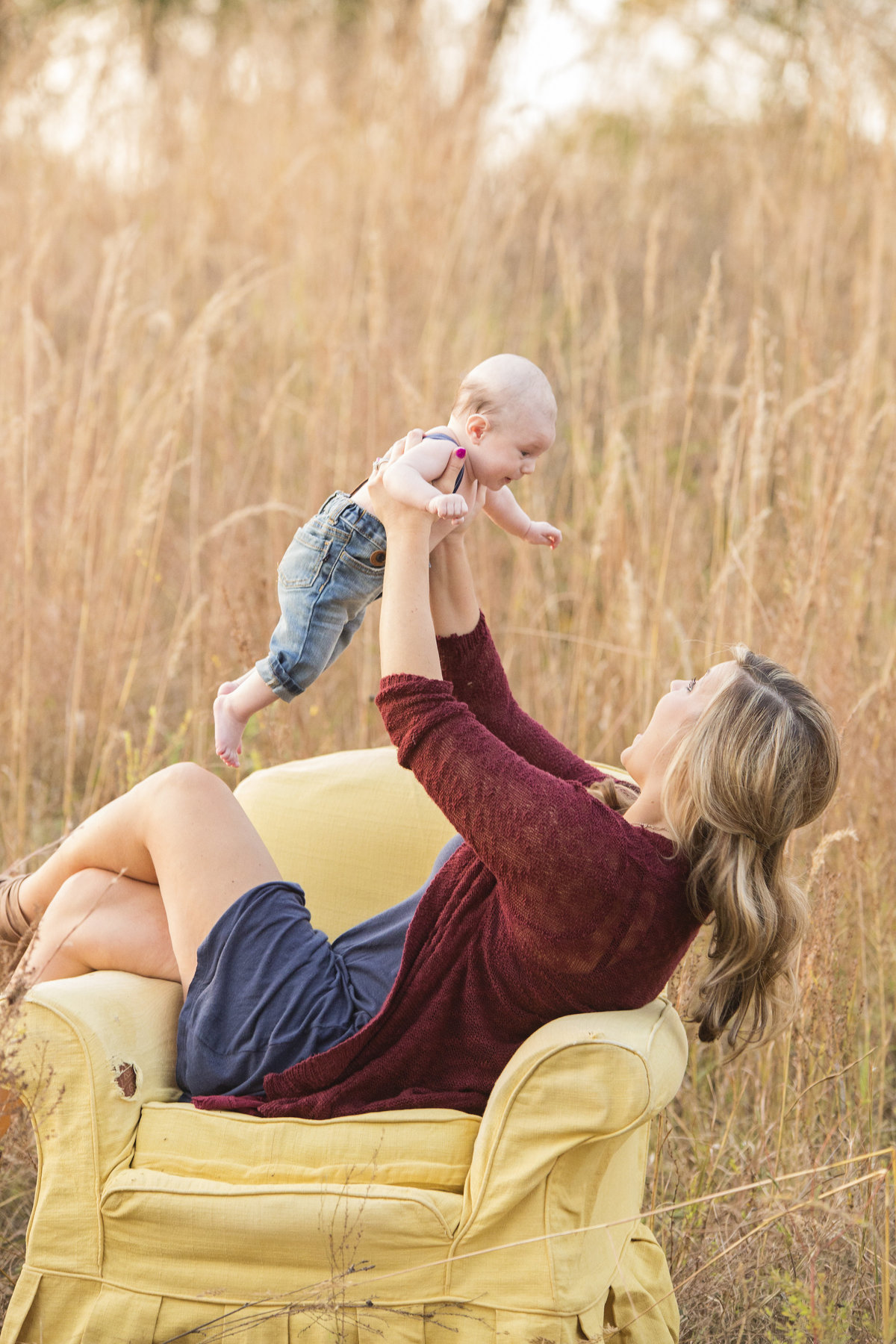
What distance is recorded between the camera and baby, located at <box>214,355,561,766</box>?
1450 millimetres

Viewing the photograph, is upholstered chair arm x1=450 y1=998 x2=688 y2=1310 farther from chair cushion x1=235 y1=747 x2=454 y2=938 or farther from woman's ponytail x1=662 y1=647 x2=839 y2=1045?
chair cushion x1=235 y1=747 x2=454 y2=938

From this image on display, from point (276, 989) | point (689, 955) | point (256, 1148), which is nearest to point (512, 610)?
point (689, 955)

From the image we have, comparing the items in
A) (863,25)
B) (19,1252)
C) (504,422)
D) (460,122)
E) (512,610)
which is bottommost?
(19,1252)

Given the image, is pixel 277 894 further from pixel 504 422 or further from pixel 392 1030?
pixel 504 422

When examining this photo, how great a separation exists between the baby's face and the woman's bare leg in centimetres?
68

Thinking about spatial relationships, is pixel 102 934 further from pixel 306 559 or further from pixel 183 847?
pixel 306 559

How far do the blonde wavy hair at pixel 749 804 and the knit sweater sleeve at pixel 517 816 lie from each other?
4.6 inches

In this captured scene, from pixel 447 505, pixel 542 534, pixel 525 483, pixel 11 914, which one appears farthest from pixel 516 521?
pixel 525 483

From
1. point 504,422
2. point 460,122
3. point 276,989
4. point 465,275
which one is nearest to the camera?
point 504,422

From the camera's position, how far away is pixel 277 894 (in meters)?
1.79

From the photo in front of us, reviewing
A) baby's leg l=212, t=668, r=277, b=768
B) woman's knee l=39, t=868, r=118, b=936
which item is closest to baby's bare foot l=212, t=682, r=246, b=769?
baby's leg l=212, t=668, r=277, b=768

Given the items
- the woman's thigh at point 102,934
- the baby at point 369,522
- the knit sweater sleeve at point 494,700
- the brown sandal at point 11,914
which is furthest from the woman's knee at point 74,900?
the knit sweater sleeve at point 494,700

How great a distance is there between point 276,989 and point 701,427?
271 cm

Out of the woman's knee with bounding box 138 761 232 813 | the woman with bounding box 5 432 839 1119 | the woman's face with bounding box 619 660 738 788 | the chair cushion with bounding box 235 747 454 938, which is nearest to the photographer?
the woman with bounding box 5 432 839 1119
